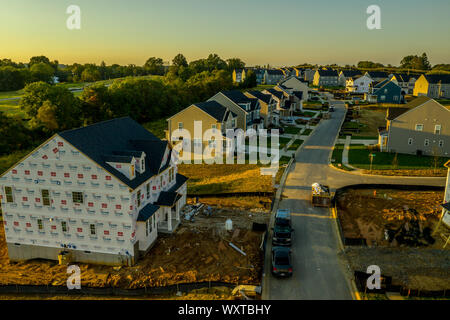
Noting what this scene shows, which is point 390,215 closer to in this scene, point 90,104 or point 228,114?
point 228,114

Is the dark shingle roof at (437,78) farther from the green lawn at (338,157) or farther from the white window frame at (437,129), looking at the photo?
the green lawn at (338,157)

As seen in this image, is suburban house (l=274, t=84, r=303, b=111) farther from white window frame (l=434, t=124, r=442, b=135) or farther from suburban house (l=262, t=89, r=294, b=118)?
white window frame (l=434, t=124, r=442, b=135)

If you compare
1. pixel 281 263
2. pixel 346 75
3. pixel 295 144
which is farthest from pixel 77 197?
pixel 346 75
